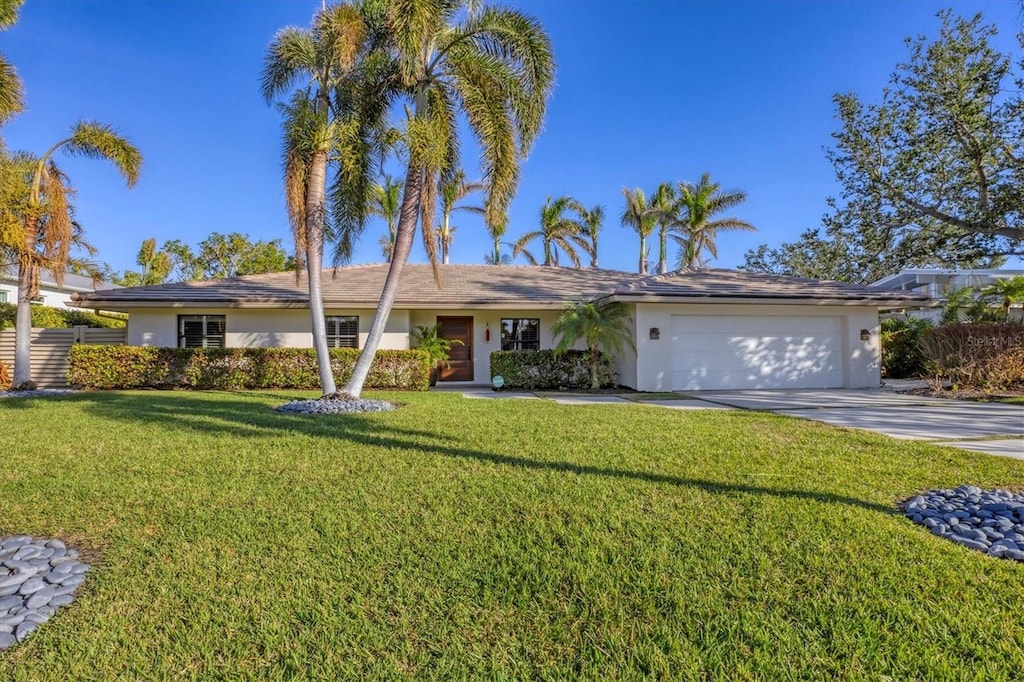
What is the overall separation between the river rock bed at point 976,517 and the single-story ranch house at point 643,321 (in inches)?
340

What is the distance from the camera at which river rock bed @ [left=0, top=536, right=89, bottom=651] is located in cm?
247

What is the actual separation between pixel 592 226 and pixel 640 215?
365 cm

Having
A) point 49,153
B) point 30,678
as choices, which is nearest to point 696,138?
point 49,153

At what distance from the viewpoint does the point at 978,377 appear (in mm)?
11586

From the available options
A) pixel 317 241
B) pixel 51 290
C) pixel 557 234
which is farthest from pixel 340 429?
pixel 51 290

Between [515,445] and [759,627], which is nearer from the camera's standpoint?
[759,627]

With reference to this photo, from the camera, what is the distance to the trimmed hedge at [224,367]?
492 inches

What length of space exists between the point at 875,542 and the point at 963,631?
3.06ft

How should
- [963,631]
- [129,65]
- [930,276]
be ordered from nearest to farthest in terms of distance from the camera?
[963,631] < [129,65] < [930,276]

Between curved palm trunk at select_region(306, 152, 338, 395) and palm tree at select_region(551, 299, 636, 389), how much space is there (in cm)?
573

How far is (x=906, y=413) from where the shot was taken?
865cm

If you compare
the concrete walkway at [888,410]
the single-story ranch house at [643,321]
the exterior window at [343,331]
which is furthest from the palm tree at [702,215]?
the exterior window at [343,331]

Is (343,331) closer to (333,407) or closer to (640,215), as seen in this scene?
(333,407)

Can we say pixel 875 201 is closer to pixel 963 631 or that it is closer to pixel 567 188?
pixel 567 188
